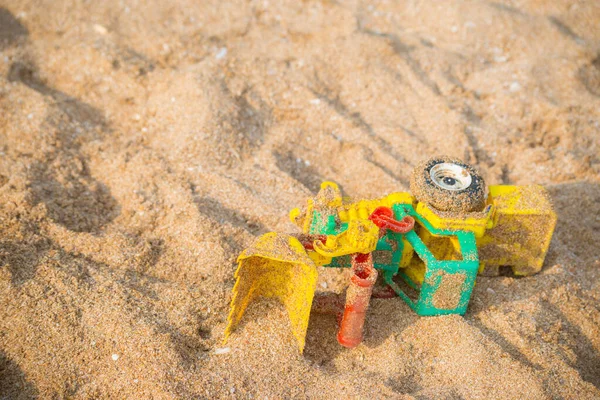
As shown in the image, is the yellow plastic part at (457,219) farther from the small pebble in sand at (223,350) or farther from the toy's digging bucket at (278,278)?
the small pebble in sand at (223,350)

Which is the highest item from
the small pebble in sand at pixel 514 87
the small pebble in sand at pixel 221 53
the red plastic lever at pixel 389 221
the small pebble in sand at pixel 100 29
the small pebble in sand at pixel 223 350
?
the red plastic lever at pixel 389 221

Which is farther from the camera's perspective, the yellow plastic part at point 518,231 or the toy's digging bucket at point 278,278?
the yellow plastic part at point 518,231

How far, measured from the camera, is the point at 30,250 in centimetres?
285

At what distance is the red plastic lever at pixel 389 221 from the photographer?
267 cm

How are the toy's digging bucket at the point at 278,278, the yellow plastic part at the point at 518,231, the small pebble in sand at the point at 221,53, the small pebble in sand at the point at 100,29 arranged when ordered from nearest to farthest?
1. the toy's digging bucket at the point at 278,278
2. the yellow plastic part at the point at 518,231
3. the small pebble in sand at the point at 221,53
4. the small pebble in sand at the point at 100,29

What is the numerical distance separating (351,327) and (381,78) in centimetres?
247

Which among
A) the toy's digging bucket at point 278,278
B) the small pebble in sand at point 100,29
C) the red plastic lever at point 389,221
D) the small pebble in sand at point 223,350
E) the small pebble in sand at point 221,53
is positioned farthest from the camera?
the small pebble in sand at point 100,29

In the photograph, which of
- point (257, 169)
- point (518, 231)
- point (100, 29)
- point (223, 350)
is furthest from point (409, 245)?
point (100, 29)

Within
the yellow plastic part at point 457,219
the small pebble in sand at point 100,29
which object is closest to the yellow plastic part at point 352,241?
the yellow plastic part at point 457,219

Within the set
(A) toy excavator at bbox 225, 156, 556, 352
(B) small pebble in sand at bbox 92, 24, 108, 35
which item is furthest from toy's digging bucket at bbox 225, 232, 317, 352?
(B) small pebble in sand at bbox 92, 24, 108, 35

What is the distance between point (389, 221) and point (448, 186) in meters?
0.41

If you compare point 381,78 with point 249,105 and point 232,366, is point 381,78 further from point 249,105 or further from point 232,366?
point 232,366

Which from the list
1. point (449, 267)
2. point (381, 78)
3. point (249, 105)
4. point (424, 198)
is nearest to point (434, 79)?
point (381, 78)

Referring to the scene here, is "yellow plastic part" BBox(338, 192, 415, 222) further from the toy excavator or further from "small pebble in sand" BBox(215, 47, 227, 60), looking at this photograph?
"small pebble in sand" BBox(215, 47, 227, 60)
